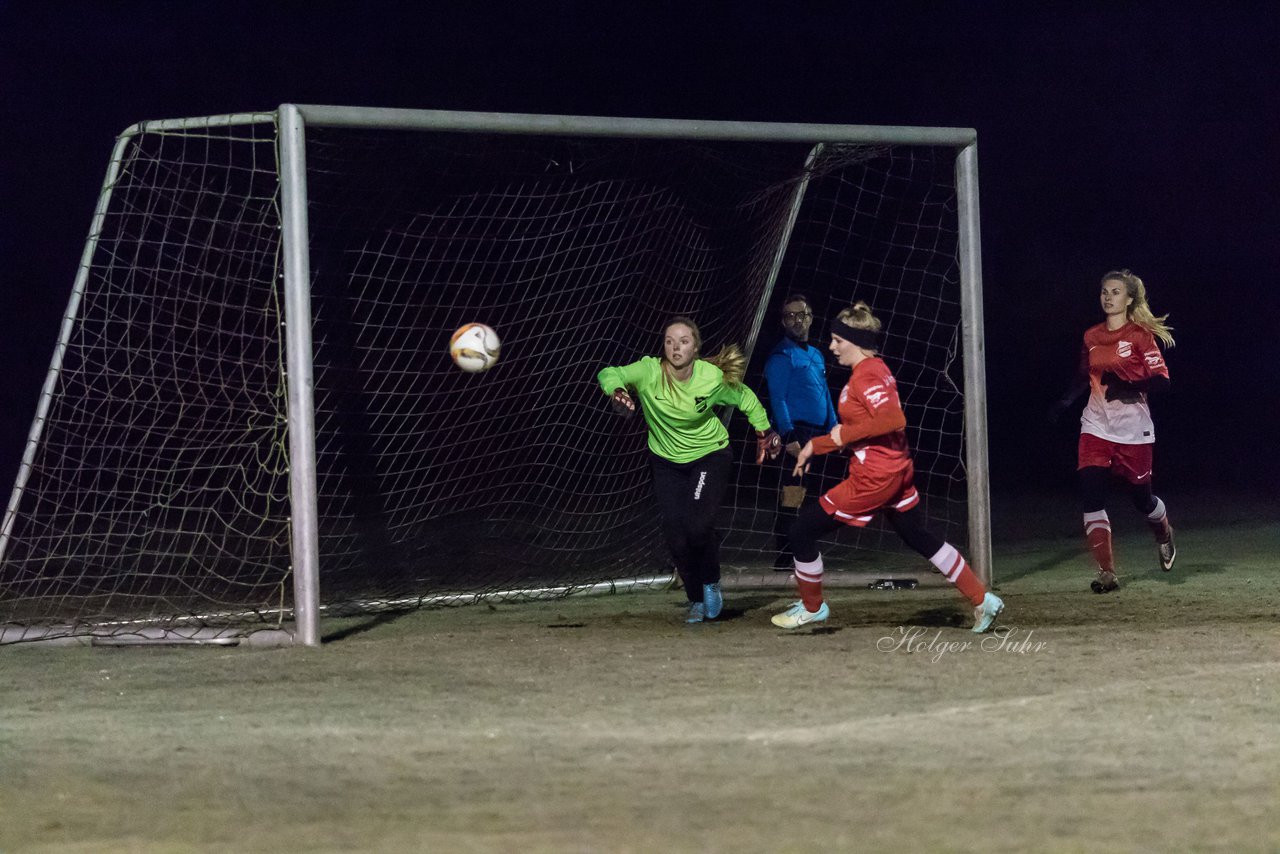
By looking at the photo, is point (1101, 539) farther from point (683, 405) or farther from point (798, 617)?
point (683, 405)

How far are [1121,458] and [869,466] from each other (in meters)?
2.03

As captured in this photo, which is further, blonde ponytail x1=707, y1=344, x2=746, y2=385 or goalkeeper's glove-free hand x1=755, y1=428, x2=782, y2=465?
blonde ponytail x1=707, y1=344, x2=746, y2=385

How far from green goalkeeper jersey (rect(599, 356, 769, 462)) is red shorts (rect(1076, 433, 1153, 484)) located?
1.94 meters

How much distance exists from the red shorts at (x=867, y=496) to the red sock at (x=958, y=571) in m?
0.25

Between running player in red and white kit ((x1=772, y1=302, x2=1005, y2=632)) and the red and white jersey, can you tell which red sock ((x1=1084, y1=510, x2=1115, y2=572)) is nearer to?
the red and white jersey

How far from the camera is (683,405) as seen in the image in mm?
6988

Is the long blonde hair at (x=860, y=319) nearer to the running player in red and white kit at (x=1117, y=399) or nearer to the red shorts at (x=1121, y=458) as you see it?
the running player in red and white kit at (x=1117, y=399)

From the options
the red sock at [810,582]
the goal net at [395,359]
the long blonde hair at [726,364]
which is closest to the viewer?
the red sock at [810,582]

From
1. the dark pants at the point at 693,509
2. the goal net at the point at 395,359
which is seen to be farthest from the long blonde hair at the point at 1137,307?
the dark pants at the point at 693,509

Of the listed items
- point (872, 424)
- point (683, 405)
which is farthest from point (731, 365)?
point (872, 424)

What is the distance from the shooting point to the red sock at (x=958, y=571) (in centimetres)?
648

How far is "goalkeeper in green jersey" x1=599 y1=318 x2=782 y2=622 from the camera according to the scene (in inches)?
273

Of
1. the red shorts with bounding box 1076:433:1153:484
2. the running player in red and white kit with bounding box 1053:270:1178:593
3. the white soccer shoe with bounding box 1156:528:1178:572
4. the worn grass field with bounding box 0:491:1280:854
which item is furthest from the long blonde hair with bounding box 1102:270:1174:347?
the worn grass field with bounding box 0:491:1280:854

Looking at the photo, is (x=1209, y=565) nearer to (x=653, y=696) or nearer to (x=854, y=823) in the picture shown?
(x=653, y=696)
